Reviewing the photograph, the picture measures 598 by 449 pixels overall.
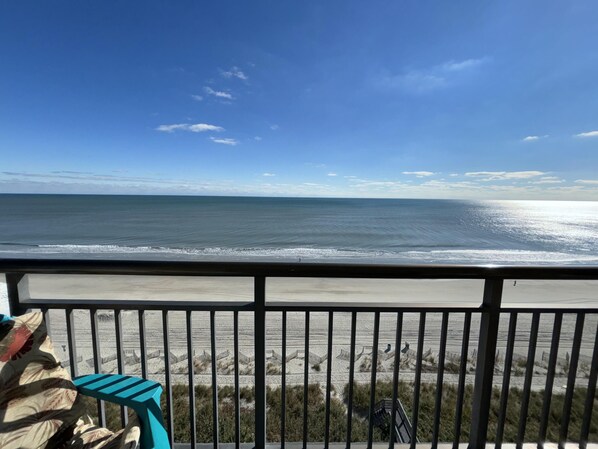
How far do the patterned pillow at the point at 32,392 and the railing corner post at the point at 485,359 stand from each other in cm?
166

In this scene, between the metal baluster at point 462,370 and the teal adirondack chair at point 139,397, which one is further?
the metal baluster at point 462,370

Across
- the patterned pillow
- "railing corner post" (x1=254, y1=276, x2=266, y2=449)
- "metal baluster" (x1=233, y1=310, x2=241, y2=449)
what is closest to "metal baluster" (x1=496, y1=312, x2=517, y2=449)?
Answer: "railing corner post" (x1=254, y1=276, x2=266, y2=449)

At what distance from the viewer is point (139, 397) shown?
94cm

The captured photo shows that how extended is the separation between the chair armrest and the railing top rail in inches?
15.5

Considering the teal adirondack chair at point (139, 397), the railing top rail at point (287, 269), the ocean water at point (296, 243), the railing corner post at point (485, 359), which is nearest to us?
the teal adirondack chair at point (139, 397)

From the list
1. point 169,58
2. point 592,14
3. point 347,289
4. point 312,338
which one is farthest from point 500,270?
point 169,58

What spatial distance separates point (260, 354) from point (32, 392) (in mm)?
818

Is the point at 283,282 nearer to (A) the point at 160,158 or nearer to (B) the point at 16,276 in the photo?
(B) the point at 16,276

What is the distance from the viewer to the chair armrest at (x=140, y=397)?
91cm

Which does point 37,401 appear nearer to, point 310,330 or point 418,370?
point 418,370

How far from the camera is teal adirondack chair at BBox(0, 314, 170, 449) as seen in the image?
91cm

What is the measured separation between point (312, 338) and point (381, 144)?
2245 centimetres

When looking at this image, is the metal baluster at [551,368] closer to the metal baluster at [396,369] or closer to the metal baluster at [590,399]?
the metal baluster at [590,399]

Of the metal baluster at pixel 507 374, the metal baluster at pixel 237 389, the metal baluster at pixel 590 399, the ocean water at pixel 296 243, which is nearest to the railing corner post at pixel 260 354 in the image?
the metal baluster at pixel 237 389
